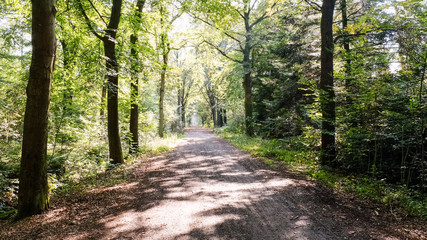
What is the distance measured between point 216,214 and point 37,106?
14.2 feet

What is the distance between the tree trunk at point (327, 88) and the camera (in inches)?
315

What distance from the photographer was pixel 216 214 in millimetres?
4508

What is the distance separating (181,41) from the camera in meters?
17.8

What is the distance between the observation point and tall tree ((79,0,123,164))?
791cm

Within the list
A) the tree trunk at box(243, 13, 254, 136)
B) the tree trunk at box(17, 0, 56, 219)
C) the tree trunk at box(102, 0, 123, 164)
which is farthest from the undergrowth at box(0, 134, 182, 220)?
the tree trunk at box(243, 13, 254, 136)

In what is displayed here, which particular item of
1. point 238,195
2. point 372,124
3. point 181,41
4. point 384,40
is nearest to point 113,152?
point 238,195

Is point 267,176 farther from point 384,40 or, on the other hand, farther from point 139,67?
point 384,40

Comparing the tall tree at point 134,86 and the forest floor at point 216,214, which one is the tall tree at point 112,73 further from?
the forest floor at point 216,214

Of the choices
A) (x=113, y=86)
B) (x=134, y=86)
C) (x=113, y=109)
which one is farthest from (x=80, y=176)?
(x=134, y=86)

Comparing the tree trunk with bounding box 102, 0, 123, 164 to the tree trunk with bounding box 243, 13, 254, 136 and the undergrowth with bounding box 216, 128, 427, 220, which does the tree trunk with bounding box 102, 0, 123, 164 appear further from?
the tree trunk with bounding box 243, 13, 254, 136

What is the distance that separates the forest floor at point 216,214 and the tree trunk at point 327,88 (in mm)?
1857

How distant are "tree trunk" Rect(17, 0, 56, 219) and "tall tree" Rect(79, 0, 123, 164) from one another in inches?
105

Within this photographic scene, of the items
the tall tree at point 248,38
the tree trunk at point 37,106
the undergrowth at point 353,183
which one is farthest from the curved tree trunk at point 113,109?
the tall tree at point 248,38

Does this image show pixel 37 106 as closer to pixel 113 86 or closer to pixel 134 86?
pixel 113 86
